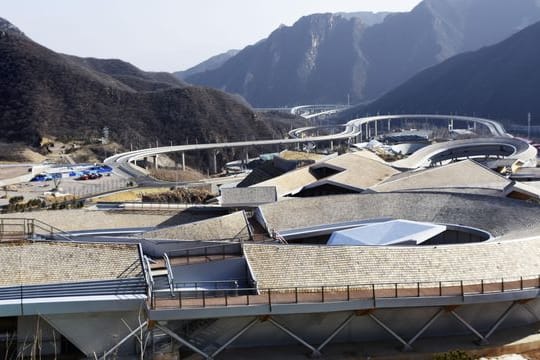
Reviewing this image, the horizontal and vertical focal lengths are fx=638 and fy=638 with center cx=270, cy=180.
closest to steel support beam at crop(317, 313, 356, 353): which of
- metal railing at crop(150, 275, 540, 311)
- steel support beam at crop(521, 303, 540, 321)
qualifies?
metal railing at crop(150, 275, 540, 311)

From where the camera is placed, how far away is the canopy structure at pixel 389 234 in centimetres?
2541

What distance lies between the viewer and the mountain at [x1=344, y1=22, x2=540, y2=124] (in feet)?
535

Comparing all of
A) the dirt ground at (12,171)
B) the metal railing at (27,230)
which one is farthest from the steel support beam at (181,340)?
the dirt ground at (12,171)

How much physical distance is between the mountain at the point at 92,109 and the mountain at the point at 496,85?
6882 centimetres

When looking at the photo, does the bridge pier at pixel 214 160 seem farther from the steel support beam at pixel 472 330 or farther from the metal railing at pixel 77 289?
the steel support beam at pixel 472 330

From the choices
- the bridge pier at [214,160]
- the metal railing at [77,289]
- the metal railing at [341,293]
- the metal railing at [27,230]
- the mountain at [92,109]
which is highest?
the mountain at [92,109]

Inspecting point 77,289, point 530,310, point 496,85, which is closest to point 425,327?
point 530,310

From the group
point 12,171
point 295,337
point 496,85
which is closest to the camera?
point 295,337

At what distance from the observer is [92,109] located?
112812mm

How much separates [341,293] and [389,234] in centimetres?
696

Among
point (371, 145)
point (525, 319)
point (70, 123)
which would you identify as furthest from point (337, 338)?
point (70, 123)

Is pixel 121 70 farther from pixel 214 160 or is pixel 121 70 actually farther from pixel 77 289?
pixel 77 289

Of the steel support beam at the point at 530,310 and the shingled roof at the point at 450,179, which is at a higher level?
the shingled roof at the point at 450,179

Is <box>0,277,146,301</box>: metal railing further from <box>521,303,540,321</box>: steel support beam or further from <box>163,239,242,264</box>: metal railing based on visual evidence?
<box>521,303,540,321</box>: steel support beam
